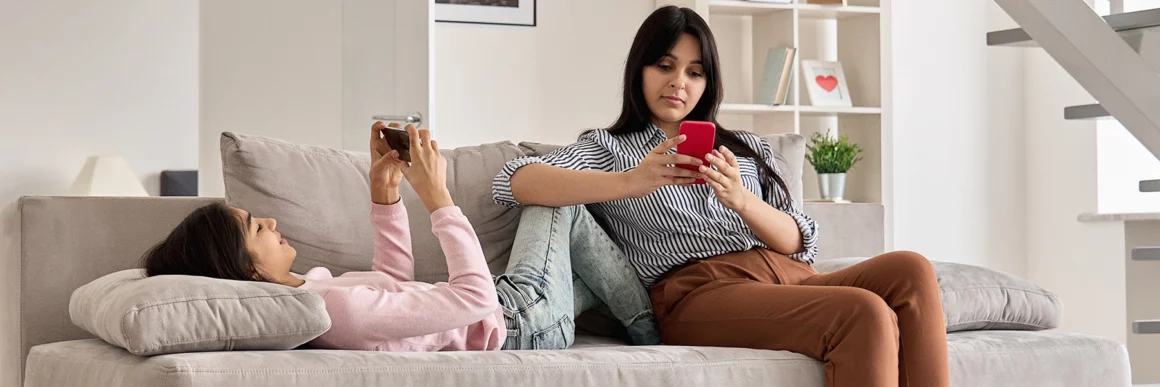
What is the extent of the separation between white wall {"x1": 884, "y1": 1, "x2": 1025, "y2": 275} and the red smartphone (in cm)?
319

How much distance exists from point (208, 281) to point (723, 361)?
0.79m

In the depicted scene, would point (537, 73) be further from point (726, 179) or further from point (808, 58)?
point (726, 179)

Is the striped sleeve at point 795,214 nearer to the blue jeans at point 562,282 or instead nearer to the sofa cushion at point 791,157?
the sofa cushion at point 791,157

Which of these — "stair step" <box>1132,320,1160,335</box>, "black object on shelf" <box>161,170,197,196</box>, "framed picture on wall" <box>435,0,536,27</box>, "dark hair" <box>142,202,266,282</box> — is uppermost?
"framed picture on wall" <box>435,0,536,27</box>

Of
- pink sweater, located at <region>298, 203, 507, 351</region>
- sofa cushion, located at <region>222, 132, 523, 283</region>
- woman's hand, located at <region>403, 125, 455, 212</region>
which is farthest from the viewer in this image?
sofa cushion, located at <region>222, 132, 523, 283</region>

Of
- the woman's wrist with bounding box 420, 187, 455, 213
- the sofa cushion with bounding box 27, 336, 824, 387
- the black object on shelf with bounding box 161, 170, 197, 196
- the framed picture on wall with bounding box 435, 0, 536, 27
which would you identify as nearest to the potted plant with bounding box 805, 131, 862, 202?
the framed picture on wall with bounding box 435, 0, 536, 27

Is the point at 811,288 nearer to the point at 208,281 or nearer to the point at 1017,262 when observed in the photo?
the point at 208,281

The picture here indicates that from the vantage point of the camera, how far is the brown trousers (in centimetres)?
184

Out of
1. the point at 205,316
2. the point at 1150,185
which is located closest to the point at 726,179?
the point at 205,316

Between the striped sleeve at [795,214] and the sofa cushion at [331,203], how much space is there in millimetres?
537

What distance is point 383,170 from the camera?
6.88 ft

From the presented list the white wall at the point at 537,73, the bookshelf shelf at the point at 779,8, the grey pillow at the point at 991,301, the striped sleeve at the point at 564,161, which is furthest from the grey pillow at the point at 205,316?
the bookshelf shelf at the point at 779,8

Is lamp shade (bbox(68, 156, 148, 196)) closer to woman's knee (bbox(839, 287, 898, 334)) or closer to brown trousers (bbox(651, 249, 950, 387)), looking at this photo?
brown trousers (bbox(651, 249, 950, 387))

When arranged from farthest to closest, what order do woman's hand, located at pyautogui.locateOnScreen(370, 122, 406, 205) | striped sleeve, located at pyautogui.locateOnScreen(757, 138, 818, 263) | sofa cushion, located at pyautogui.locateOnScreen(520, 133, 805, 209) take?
sofa cushion, located at pyautogui.locateOnScreen(520, 133, 805, 209), striped sleeve, located at pyautogui.locateOnScreen(757, 138, 818, 263), woman's hand, located at pyautogui.locateOnScreen(370, 122, 406, 205)
